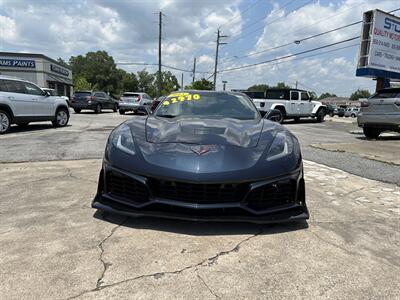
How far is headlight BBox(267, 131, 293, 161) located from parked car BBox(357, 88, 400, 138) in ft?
27.6

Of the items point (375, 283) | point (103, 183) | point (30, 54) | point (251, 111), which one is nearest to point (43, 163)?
point (103, 183)

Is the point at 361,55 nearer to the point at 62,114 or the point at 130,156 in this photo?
the point at 62,114

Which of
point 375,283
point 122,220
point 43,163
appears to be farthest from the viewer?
point 43,163

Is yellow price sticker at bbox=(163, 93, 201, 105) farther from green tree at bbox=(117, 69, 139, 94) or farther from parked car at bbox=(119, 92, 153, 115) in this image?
green tree at bbox=(117, 69, 139, 94)

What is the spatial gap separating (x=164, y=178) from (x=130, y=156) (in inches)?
16.4

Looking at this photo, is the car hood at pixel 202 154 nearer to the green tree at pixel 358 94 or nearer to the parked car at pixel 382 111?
the parked car at pixel 382 111

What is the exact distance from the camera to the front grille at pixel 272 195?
9.37 ft

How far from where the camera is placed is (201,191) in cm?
280

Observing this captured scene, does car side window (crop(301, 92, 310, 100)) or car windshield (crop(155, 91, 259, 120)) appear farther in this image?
car side window (crop(301, 92, 310, 100))

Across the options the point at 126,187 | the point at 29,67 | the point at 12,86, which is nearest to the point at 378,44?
the point at 12,86

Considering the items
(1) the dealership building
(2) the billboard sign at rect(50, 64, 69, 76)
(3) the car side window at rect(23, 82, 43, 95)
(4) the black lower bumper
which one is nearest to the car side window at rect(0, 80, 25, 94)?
(3) the car side window at rect(23, 82, 43, 95)

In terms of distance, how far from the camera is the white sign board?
17075 mm

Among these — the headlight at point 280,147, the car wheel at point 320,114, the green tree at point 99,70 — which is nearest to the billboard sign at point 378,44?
the car wheel at point 320,114

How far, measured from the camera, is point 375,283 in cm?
232
